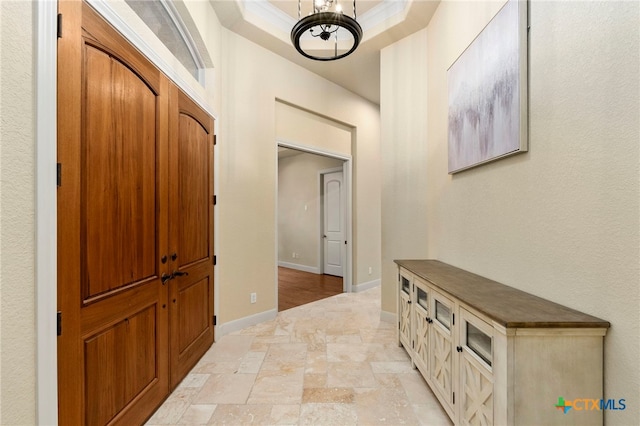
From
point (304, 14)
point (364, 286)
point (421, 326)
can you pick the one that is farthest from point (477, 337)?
Result: point (304, 14)

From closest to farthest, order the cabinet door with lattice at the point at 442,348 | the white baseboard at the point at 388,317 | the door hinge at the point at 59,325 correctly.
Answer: the door hinge at the point at 59,325 < the cabinet door with lattice at the point at 442,348 < the white baseboard at the point at 388,317

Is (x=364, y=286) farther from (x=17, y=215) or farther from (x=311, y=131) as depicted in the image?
(x=17, y=215)

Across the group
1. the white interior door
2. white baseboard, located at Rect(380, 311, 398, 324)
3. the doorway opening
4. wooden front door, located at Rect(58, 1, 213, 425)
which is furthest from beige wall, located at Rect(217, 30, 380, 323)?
the white interior door

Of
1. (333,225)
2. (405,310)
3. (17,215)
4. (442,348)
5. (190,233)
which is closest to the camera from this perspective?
(17,215)

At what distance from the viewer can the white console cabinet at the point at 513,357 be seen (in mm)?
1186

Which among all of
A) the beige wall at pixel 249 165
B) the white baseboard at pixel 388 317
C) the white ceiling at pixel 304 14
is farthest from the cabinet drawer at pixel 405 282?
the white ceiling at pixel 304 14

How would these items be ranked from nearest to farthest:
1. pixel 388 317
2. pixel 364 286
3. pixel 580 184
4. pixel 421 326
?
pixel 580 184
pixel 421 326
pixel 388 317
pixel 364 286

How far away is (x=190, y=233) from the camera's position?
8.15ft

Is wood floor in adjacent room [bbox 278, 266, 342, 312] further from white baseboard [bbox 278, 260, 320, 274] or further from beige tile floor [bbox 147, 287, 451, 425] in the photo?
beige tile floor [bbox 147, 287, 451, 425]

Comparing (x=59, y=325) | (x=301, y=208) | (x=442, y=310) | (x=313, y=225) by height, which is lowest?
(x=442, y=310)

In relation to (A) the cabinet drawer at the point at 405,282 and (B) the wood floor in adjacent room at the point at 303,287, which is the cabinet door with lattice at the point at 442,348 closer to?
(A) the cabinet drawer at the point at 405,282

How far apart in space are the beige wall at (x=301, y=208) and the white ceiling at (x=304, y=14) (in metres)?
2.77

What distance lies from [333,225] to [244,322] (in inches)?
129

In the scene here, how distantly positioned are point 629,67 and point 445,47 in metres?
1.97
